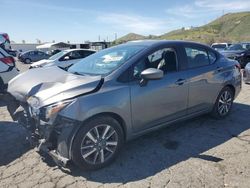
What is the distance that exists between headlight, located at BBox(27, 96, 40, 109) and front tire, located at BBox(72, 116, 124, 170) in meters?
0.66

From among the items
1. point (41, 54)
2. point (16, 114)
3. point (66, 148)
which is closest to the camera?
point (66, 148)

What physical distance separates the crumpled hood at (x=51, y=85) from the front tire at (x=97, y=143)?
456mm

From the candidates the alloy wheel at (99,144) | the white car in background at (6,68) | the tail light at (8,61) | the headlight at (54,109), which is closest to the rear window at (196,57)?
the alloy wheel at (99,144)

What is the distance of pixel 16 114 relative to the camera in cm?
419

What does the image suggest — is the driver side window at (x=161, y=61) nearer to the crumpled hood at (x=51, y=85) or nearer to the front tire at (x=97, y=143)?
the crumpled hood at (x=51, y=85)

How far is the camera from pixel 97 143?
3.78 m

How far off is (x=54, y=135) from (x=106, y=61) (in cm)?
155

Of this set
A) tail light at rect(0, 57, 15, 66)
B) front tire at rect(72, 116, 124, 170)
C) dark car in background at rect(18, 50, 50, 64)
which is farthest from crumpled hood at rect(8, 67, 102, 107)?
dark car in background at rect(18, 50, 50, 64)

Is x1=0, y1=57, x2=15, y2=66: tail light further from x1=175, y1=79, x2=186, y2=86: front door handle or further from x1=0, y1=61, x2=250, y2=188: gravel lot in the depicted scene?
x1=175, y1=79, x2=186, y2=86: front door handle

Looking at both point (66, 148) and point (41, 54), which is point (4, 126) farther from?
point (41, 54)

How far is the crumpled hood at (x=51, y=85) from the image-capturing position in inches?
142

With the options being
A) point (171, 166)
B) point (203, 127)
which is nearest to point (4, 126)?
point (171, 166)

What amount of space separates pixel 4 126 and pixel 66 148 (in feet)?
9.12

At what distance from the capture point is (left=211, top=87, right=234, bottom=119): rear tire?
5570 millimetres
